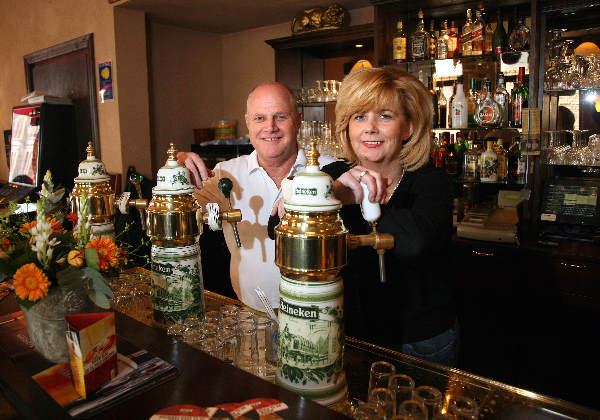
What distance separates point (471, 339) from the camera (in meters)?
2.86

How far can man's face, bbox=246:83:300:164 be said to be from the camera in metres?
2.07

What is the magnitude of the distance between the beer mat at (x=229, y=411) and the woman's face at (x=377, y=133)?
→ 91 centimetres

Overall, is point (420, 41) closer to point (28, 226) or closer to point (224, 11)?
point (224, 11)

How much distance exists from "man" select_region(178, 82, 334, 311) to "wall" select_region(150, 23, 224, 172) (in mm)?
2971

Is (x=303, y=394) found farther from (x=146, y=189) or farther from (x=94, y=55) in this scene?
(x=94, y=55)

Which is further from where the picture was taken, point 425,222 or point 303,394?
point 425,222

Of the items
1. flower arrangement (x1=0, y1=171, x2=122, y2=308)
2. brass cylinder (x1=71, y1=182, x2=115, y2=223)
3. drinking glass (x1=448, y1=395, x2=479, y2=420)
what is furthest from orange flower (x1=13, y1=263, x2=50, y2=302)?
drinking glass (x1=448, y1=395, x2=479, y2=420)

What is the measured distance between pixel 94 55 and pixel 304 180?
168 inches

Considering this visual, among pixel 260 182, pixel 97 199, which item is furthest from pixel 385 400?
pixel 260 182

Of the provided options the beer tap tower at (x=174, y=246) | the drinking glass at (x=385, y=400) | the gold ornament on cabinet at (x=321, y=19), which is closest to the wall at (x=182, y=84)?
the gold ornament on cabinet at (x=321, y=19)

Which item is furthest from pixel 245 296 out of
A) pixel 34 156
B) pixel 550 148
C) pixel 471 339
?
pixel 34 156

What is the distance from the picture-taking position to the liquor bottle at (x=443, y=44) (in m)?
3.12

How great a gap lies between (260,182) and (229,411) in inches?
57.6

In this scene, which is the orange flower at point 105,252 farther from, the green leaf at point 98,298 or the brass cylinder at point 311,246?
the brass cylinder at point 311,246
